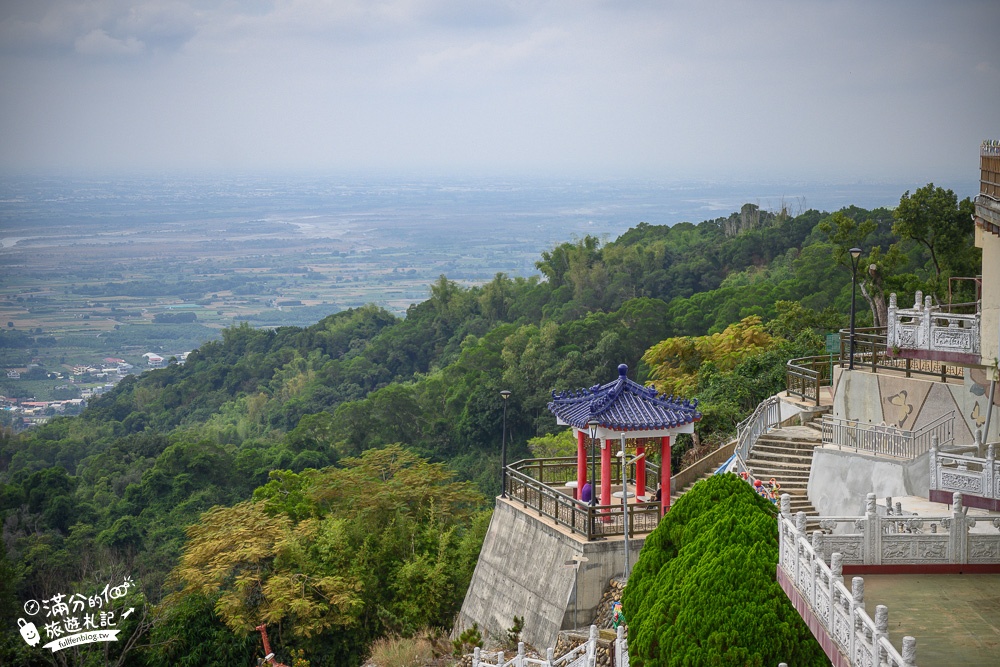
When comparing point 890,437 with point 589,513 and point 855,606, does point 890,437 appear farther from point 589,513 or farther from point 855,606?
point 855,606

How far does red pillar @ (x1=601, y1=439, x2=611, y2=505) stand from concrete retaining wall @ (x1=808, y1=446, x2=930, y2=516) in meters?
3.75

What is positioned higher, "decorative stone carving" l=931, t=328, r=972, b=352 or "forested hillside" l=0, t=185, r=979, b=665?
"decorative stone carving" l=931, t=328, r=972, b=352

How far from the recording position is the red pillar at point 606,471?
2236cm

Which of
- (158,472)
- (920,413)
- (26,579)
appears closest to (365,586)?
(920,413)

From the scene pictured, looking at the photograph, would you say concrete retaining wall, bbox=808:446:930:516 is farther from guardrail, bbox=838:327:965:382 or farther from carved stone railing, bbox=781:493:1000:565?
carved stone railing, bbox=781:493:1000:565

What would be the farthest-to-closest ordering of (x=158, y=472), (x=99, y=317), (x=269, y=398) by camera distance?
(x=99, y=317) → (x=269, y=398) → (x=158, y=472)

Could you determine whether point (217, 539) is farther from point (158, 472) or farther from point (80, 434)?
point (80, 434)

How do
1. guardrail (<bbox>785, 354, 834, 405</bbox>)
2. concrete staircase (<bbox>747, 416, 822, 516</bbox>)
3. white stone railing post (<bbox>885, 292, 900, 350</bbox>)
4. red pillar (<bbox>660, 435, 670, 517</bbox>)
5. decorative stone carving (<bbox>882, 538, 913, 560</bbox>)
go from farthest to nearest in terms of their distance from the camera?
1. guardrail (<bbox>785, 354, 834, 405</bbox>)
2. red pillar (<bbox>660, 435, 670, 517</bbox>)
3. concrete staircase (<bbox>747, 416, 822, 516</bbox>)
4. white stone railing post (<bbox>885, 292, 900, 350</bbox>)
5. decorative stone carving (<bbox>882, 538, 913, 560</bbox>)

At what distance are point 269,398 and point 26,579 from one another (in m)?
51.5

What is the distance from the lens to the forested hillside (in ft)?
83.8

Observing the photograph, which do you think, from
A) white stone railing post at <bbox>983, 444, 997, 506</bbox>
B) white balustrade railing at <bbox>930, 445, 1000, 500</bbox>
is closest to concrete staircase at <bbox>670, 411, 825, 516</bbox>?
white balustrade railing at <bbox>930, 445, 1000, 500</bbox>

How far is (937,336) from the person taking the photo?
1931cm

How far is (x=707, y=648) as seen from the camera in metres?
14.1

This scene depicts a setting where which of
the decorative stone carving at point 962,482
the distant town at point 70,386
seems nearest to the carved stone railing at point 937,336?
the decorative stone carving at point 962,482
